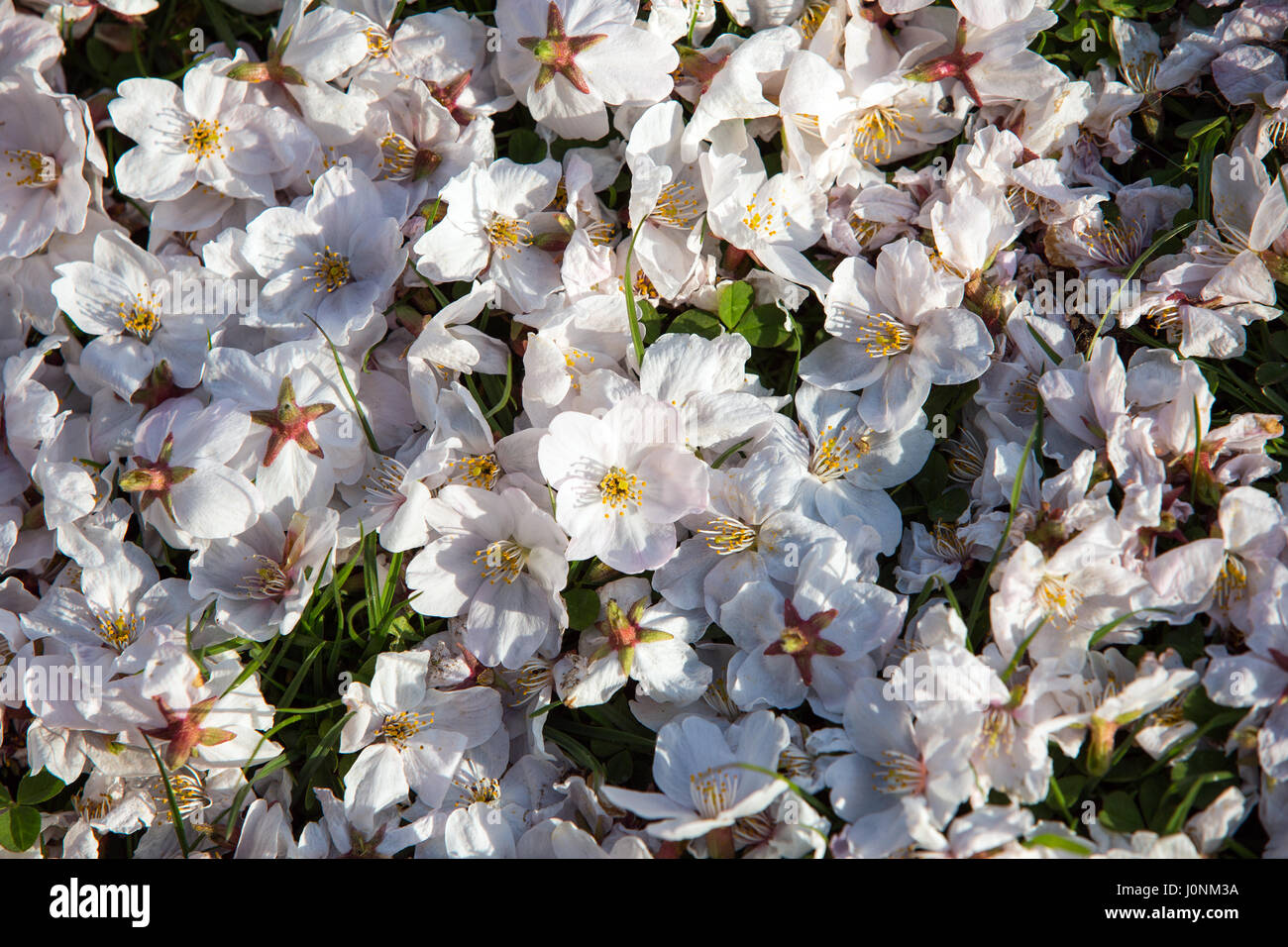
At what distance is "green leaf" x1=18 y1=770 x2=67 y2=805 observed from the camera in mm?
2344

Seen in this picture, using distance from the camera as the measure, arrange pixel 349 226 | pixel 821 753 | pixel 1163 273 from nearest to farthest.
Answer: pixel 821 753 → pixel 1163 273 → pixel 349 226

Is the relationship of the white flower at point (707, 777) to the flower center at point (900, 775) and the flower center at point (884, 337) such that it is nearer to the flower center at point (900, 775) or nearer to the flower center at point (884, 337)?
the flower center at point (900, 775)

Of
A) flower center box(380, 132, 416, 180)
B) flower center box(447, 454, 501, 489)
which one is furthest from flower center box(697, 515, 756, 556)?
flower center box(380, 132, 416, 180)

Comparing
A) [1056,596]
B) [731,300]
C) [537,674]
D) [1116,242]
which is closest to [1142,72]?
[1116,242]

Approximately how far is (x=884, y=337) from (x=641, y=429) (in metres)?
0.65

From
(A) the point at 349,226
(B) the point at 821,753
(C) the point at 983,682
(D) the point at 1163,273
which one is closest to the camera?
(C) the point at 983,682

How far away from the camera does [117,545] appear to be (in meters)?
2.35

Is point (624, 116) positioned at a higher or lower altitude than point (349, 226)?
higher

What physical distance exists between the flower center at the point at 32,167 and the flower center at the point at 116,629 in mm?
1179

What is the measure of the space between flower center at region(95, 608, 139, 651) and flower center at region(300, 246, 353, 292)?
94 cm

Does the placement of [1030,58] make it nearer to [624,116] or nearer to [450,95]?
[624,116]

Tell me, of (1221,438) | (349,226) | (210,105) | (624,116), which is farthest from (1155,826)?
(210,105)

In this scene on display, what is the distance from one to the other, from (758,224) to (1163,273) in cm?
98

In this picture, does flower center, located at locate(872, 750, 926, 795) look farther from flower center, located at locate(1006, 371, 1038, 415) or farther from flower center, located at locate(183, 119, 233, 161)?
flower center, located at locate(183, 119, 233, 161)
